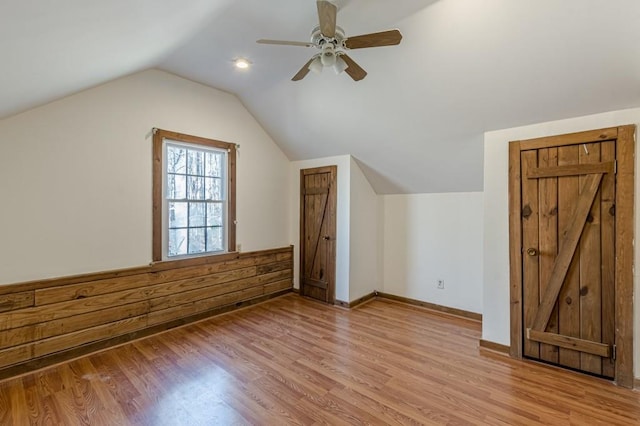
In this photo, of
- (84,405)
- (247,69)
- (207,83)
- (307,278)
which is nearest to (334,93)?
(247,69)

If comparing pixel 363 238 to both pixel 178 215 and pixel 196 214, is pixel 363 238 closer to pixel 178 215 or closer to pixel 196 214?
pixel 196 214

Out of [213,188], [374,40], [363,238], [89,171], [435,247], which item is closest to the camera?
[374,40]

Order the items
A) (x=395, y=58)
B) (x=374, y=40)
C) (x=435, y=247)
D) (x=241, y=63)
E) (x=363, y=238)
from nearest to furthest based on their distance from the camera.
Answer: (x=374, y=40)
(x=395, y=58)
(x=241, y=63)
(x=435, y=247)
(x=363, y=238)

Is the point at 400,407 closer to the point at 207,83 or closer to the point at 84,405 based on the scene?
the point at 84,405

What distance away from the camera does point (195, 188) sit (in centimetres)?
371

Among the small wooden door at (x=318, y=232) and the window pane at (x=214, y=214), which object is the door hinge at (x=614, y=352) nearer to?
the small wooden door at (x=318, y=232)

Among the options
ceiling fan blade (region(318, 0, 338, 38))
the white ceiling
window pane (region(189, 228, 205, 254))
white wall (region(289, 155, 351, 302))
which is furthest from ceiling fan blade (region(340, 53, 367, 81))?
window pane (region(189, 228, 205, 254))

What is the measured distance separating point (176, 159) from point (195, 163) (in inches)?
9.4

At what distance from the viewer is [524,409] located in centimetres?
207

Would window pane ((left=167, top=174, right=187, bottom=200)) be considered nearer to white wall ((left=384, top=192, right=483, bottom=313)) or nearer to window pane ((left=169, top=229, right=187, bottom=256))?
window pane ((left=169, top=229, right=187, bottom=256))

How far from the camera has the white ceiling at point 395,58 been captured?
1662 millimetres

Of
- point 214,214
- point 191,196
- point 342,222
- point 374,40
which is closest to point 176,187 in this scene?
point 191,196

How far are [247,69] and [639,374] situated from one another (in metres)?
4.40

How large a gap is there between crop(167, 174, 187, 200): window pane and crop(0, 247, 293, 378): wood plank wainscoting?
2.54ft
